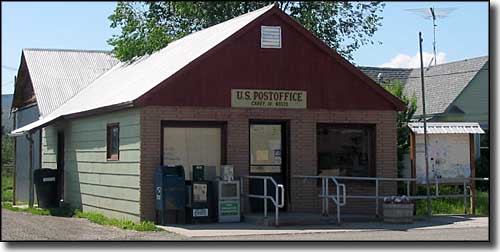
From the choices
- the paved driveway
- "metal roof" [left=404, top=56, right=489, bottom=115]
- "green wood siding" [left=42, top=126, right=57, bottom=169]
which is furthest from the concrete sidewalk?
"metal roof" [left=404, top=56, right=489, bottom=115]

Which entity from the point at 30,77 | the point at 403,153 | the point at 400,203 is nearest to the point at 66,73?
the point at 30,77

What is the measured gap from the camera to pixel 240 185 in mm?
18562

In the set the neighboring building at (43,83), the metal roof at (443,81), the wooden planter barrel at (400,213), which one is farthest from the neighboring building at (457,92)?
the wooden planter barrel at (400,213)

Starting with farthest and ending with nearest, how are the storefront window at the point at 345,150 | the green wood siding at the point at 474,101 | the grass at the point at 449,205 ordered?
the green wood siding at the point at 474,101
the grass at the point at 449,205
the storefront window at the point at 345,150

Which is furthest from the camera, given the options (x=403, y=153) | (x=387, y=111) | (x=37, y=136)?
(x=37, y=136)

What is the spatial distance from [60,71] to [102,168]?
Answer: 1075cm

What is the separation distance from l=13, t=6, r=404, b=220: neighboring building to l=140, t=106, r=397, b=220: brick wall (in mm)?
22

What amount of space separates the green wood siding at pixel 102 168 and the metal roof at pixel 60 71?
4774 millimetres

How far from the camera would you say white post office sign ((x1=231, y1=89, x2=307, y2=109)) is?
63.2 feet

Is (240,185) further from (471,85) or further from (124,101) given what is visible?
(471,85)

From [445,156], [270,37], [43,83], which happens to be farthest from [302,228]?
[43,83]

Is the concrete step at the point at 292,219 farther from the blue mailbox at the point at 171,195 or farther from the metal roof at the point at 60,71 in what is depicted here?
the metal roof at the point at 60,71

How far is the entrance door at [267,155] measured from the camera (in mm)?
19734

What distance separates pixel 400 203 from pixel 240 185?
11.2 ft
